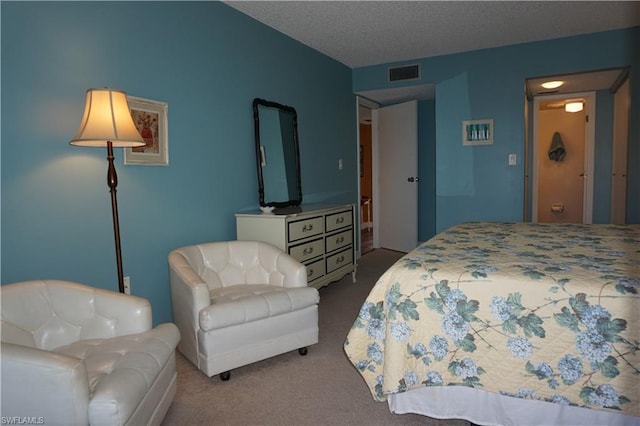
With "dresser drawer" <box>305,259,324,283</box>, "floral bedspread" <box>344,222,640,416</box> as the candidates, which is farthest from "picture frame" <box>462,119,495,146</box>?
"floral bedspread" <box>344,222,640,416</box>

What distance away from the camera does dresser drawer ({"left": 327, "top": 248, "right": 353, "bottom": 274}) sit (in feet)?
12.7

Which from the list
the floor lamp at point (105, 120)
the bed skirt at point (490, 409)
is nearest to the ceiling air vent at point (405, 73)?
the floor lamp at point (105, 120)

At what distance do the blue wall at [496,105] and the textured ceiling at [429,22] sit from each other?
0.17 metres

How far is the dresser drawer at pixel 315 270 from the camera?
3.51m

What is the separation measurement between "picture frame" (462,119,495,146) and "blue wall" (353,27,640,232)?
0.18ft

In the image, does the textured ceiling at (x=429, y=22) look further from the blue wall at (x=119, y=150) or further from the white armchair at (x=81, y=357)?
the white armchair at (x=81, y=357)

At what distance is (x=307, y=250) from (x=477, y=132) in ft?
8.86

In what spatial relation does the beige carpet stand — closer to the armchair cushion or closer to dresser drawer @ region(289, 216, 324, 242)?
the armchair cushion

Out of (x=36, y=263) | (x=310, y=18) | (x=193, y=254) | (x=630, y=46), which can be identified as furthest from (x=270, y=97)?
(x=630, y=46)

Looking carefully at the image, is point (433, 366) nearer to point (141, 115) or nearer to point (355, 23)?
point (141, 115)

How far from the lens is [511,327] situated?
5.11ft

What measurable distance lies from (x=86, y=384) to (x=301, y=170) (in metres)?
3.22

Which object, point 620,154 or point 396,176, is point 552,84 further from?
point 396,176

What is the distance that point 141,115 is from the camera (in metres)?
2.70
